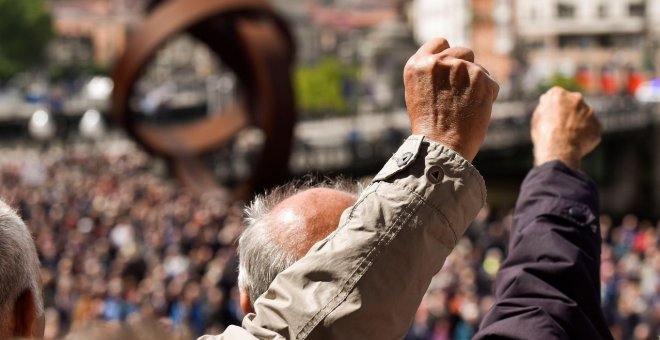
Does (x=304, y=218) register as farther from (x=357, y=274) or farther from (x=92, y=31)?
(x=92, y=31)

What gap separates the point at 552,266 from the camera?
241 centimetres

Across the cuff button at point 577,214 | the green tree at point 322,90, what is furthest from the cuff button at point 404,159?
the green tree at point 322,90

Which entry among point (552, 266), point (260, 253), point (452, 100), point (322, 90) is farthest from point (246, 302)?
point (322, 90)

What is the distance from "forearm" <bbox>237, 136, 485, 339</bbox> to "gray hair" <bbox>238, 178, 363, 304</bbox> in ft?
0.80

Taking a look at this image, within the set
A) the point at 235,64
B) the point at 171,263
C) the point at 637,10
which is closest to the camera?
the point at 171,263

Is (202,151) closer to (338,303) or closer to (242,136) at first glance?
(242,136)

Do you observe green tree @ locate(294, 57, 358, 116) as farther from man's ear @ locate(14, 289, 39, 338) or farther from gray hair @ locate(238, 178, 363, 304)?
man's ear @ locate(14, 289, 39, 338)

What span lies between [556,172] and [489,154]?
118ft

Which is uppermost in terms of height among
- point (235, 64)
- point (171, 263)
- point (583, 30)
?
point (171, 263)

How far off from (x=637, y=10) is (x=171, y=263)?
70.0 meters

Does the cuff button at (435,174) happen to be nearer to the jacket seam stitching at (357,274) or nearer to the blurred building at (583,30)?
the jacket seam stitching at (357,274)

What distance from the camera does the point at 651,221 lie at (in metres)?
44.5

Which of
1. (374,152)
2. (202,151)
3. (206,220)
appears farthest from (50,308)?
(374,152)

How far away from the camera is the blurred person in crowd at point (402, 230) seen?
1.70m
